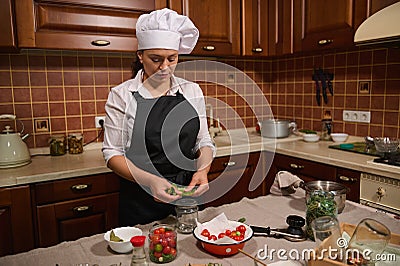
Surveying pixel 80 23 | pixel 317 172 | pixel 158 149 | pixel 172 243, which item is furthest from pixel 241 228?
pixel 80 23

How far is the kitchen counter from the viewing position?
88 centimetres

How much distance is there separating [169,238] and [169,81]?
0.73 metres

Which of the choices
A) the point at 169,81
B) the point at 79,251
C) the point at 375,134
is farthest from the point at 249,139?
the point at 79,251

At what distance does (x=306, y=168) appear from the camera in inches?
81.0

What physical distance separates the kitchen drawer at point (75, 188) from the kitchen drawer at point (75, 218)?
0.09 feet

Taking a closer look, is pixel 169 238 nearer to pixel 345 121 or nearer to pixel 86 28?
pixel 86 28

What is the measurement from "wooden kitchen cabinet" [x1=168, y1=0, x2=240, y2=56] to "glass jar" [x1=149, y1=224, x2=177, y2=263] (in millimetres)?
1496

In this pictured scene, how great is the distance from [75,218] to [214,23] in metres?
1.41

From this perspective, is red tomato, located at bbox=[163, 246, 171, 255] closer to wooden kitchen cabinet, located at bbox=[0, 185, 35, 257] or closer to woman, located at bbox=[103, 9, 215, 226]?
woman, located at bbox=[103, 9, 215, 226]

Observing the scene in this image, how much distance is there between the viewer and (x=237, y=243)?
0.89 metres

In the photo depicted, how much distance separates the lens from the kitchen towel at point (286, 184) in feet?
4.22

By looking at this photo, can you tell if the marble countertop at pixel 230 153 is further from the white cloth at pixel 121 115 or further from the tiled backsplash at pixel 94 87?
the white cloth at pixel 121 115

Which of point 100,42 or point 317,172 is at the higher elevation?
point 100,42

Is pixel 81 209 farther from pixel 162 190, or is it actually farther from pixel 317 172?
pixel 317 172
